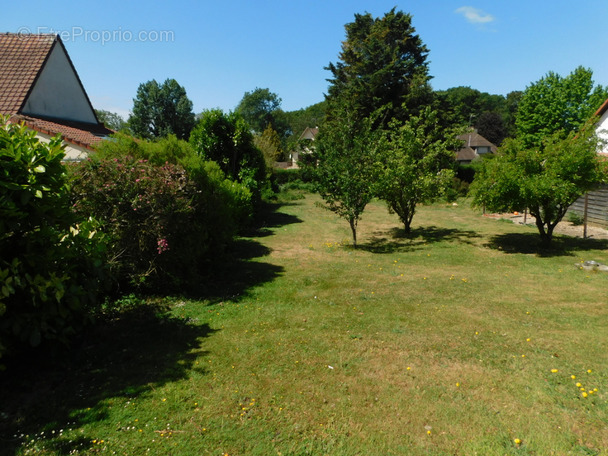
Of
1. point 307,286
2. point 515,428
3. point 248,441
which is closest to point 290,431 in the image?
point 248,441

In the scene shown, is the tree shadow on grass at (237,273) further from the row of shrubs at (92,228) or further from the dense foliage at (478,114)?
the dense foliage at (478,114)

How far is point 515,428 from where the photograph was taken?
3553mm

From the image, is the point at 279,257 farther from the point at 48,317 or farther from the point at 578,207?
the point at 578,207

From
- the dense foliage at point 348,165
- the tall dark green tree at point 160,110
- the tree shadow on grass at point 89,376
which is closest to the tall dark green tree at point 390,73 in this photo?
the dense foliage at point 348,165

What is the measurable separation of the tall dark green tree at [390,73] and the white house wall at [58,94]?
57.5ft

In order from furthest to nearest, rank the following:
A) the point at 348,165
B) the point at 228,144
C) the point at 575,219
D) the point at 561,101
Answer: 1. the point at 561,101
2. the point at 228,144
3. the point at 575,219
4. the point at 348,165

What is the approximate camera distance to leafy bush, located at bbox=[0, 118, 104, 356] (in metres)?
3.77

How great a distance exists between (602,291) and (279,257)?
8.27 metres

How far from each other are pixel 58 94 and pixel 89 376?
15.1 meters

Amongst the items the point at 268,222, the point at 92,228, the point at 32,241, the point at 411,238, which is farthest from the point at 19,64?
the point at 411,238

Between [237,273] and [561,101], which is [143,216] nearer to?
[237,273]

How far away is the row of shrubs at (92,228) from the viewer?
3.91 m

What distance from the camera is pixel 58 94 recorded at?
14914 mm

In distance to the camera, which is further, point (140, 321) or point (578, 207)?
point (578, 207)
